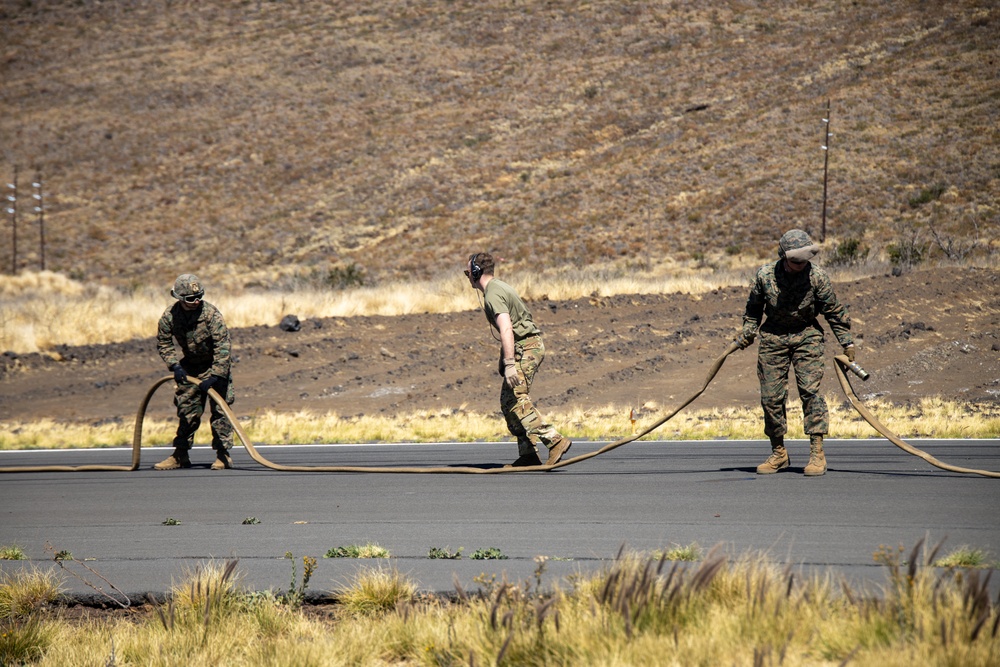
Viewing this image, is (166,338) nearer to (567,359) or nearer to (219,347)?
(219,347)

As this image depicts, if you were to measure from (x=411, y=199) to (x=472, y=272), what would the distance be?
44612mm

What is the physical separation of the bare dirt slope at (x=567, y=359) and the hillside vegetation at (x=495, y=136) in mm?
8660

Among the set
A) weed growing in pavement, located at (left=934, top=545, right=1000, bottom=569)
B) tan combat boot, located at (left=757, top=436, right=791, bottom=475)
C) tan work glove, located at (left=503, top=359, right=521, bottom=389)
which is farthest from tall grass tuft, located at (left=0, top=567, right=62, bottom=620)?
tan combat boot, located at (left=757, top=436, right=791, bottom=475)

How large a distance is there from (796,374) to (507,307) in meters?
2.69

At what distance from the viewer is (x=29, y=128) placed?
217 feet

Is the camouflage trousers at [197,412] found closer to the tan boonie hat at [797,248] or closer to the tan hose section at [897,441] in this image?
the tan boonie hat at [797,248]

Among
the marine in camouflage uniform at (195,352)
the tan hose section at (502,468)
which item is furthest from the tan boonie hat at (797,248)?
the marine in camouflage uniform at (195,352)

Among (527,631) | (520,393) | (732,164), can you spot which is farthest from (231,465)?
(732,164)

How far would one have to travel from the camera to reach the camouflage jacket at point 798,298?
28.7 feet

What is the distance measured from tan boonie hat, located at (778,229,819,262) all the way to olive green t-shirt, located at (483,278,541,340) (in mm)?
2316

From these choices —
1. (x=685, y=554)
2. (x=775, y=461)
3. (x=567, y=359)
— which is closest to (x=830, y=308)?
(x=775, y=461)

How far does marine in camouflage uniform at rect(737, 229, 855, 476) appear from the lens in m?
8.77

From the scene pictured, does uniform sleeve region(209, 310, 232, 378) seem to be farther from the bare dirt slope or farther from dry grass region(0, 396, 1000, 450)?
the bare dirt slope

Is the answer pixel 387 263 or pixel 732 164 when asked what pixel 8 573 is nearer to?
pixel 387 263
